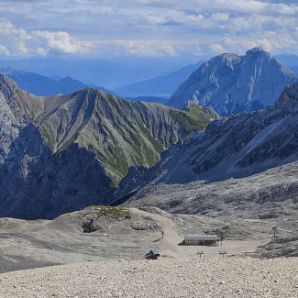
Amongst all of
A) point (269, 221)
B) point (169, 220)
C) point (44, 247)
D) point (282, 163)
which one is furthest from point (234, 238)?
point (282, 163)

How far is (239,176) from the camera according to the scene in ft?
628

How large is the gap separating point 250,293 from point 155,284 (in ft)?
21.0

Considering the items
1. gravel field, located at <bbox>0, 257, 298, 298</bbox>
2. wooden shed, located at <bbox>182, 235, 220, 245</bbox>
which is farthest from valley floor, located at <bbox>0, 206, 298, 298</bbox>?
wooden shed, located at <bbox>182, 235, 220, 245</bbox>

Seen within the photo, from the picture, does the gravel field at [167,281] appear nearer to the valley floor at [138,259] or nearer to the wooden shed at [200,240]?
the valley floor at [138,259]

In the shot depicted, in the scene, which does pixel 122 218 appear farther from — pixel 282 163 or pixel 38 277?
pixel 282 163

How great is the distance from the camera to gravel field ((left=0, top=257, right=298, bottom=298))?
1314 inches

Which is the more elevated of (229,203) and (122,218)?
(122,218)

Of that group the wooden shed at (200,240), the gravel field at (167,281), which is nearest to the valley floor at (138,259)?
the gravel field at (167,281)

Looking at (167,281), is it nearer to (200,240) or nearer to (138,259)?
(138,259)

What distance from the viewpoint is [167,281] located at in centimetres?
3712

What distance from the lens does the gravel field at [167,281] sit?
3338cm

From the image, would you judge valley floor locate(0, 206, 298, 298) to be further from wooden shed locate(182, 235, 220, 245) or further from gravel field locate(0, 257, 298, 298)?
wooden shed locate(182, 235, 220, 245)

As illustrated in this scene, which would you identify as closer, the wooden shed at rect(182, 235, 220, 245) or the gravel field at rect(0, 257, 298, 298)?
the gravel field at rect(0, 257, 298, 298)

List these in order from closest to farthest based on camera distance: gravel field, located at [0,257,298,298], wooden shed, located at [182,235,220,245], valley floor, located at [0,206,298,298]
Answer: gravel field, located at [0,257,298,298], valley floor, located at [0,206,298,298], wooden shed, located at [182,235,220,245]
